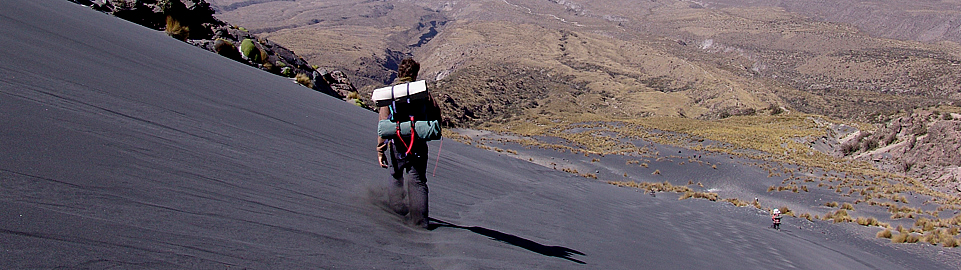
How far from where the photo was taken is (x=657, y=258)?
6.15m

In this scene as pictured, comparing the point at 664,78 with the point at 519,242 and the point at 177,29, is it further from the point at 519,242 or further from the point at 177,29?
the point at 519,242

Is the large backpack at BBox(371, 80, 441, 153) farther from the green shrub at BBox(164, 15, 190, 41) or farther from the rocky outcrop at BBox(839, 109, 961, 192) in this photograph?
the rocky outcrop at BBox(839, 109, 961, 192)

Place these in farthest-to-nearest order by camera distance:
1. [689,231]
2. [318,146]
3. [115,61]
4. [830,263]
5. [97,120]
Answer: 1. [689,231]
2. [830,263]
3. [115,61]
4. [318,146]
5. [97,120]

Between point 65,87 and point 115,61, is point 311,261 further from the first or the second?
point 115,61

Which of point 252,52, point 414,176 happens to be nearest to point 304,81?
point 252,52

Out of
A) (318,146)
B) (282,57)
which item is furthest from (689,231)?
(282,57)

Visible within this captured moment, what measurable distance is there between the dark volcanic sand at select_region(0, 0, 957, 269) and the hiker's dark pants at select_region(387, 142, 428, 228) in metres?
0.17

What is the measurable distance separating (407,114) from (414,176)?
0.49 m

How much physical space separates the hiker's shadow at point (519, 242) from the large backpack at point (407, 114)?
93 cm

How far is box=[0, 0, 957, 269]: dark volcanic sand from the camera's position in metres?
2.51

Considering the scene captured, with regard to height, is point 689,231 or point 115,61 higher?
point 115,61

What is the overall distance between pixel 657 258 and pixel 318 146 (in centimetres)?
428

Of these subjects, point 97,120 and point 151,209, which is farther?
point 97,120

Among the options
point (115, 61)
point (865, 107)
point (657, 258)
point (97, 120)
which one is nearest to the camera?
point (97, 120)
